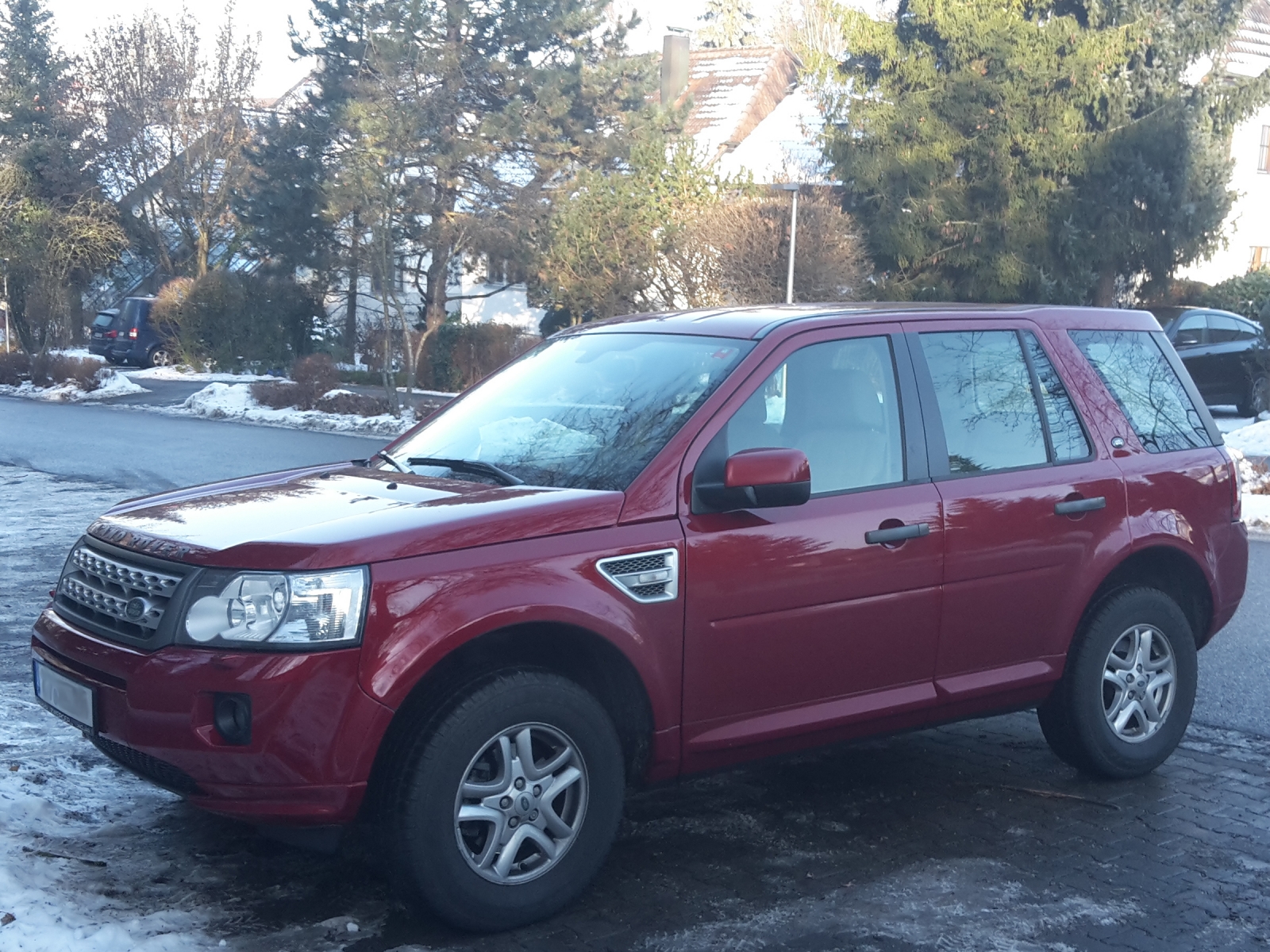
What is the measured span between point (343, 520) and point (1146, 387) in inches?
136

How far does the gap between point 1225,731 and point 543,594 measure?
12.7ft

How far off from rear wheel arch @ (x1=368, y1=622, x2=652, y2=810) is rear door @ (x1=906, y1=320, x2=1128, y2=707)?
4.00 feet

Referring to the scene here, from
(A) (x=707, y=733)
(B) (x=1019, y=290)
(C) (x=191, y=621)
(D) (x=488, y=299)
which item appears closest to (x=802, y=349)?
(A) (x=707, y=733)

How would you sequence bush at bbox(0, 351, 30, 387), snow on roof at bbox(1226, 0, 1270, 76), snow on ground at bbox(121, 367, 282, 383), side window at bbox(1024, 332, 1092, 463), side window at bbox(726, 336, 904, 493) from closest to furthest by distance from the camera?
side window at bbox(726, 336, 904, 493), side window at bbox(1024, 332, 1092, 463), bush at bbox(0, 351, 30, 387), snow on ground at bbox(121, 367, 282, 383), snow on roof at bbox(1226, 0, 1270, 76)

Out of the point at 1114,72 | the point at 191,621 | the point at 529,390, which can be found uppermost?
the point at 1114,72

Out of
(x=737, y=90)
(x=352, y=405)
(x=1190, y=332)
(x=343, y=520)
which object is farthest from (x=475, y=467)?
(x=737, y=90)

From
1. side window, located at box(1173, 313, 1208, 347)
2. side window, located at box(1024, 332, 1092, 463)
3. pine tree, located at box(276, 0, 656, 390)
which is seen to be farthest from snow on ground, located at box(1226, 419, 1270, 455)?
pine tree, located at box(276, 0, 656, 390)

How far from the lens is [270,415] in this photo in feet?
79.9

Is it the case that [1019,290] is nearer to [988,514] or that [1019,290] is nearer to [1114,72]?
[1114,72]

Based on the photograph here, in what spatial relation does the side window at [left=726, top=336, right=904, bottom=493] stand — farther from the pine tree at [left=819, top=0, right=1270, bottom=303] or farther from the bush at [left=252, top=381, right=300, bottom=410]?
the pine tree at [left=819, top=0, right=1270, bottom=303]

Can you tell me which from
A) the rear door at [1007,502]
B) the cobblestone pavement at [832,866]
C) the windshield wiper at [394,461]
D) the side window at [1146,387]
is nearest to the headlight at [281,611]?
the cobblestone pavement at [832,866]

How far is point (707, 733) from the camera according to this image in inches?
178

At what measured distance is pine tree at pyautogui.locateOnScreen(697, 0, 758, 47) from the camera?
2913 inches

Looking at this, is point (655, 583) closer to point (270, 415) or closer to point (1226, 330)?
point (1226, 330)
